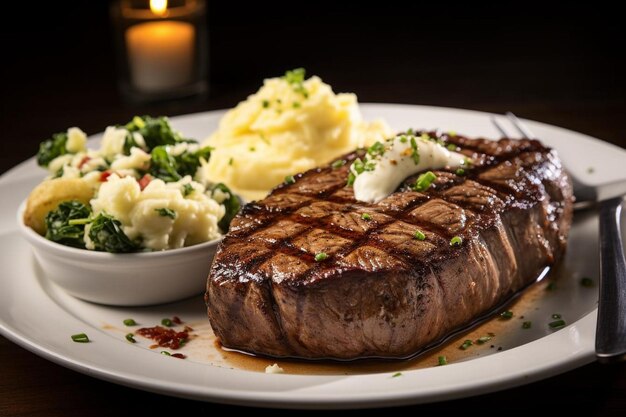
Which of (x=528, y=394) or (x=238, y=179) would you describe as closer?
(x=528, y=394)

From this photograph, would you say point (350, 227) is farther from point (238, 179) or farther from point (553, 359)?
point (238, 179)

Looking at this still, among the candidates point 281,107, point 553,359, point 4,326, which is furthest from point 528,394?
point 281,107

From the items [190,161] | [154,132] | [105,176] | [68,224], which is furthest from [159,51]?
[68,224]

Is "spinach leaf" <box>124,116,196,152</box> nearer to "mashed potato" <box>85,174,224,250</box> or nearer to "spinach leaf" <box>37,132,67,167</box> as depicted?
"spinach leaf" <box>37,132,67,167</box>

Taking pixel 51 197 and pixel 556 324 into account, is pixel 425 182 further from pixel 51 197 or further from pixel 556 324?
pixel 51 197

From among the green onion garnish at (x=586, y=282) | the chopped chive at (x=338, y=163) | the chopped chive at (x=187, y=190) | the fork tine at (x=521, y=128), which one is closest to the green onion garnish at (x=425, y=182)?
the chopped chive at (x=338, y=163)
